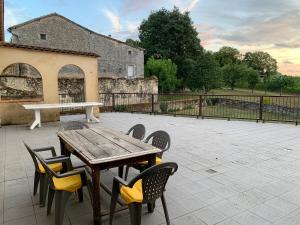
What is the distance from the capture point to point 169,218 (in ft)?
7.64

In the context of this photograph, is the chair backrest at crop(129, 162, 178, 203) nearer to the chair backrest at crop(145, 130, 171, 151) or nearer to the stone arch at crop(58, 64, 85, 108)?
the chair backrest at crop(145, 130, 171, 151)

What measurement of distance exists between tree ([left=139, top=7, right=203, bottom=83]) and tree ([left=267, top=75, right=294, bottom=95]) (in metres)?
11.4

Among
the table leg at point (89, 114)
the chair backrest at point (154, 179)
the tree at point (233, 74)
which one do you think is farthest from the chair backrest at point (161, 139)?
the tree at point (233, 74)

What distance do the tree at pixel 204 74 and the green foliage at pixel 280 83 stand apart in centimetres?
950

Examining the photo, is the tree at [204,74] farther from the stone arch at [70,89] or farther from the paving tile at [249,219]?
the paving tile at [249,219]

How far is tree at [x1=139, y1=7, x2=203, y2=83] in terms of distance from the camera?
2752 centimetres

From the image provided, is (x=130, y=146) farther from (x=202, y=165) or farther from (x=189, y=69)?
(x=189, y=69)

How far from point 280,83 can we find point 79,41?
2550 cm

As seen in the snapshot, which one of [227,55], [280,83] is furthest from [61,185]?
[227,55]

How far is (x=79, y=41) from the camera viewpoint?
786 inches

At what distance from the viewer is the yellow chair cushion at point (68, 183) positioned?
218 centimetres

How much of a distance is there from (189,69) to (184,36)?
4088mm

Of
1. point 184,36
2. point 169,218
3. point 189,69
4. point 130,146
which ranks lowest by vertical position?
point 169,218

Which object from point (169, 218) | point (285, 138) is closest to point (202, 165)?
point (169, 218)
